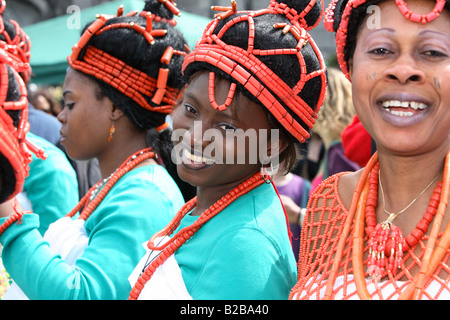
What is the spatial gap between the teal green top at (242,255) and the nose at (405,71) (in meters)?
0.68

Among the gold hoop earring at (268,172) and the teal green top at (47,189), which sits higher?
the gold hoop earring at (268,172)

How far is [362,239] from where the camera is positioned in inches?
69.5

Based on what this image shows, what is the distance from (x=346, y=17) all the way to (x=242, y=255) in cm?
86

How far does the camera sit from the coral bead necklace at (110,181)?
9.20 ft

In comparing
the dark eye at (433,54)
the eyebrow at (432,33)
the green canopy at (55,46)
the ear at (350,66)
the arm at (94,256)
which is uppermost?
the eyebrow at (432,33)

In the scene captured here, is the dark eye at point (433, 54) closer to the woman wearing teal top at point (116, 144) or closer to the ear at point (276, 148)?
the ear at point (276, 148)

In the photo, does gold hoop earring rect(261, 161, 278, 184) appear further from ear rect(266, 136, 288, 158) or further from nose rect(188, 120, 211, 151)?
nose rect(188, 120, 211, 151)

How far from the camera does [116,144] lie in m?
2.97

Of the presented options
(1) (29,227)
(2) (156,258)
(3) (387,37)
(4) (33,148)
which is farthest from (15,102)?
(3) (387,37)

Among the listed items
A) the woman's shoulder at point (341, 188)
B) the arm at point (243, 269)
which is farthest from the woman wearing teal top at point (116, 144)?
the woman's shoulder at point (341, 188)

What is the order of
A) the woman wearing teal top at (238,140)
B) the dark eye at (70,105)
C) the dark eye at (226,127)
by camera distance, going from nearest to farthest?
the woman wearing teal top at (238,140)
the dark eye at (226,127)
the dark eye at (70,105)

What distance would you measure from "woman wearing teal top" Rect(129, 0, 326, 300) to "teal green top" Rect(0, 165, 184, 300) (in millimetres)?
172

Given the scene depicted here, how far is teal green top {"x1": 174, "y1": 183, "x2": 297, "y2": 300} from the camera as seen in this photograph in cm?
183

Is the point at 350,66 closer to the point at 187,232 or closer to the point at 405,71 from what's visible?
the point at 405,71
